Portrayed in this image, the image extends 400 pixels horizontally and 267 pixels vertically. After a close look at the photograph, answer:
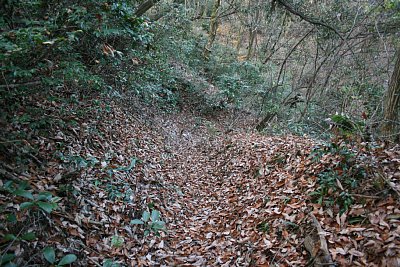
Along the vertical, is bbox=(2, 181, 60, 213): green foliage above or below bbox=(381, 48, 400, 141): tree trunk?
below

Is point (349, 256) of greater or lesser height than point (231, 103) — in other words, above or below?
above

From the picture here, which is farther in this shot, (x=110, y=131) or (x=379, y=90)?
(x=379, y=90)

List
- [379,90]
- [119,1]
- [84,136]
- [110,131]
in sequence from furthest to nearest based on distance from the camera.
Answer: [379,90]
[110,131]
[84,136]
[119,1]

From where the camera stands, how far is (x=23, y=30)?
268 centimetres

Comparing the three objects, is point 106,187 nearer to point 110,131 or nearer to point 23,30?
point 110,131

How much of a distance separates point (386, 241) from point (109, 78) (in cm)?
629

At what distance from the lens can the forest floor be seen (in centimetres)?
299

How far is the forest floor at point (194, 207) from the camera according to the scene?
2.99 meters

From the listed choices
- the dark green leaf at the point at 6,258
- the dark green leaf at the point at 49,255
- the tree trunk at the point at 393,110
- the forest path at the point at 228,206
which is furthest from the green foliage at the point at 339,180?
the dark green leaf at the point at 6,258

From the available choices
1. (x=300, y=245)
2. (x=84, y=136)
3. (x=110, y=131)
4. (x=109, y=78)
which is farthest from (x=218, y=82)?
(x=300, y=245)

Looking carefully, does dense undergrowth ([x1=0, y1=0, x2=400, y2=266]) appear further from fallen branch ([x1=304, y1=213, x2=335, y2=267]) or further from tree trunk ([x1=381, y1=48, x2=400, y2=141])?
tree trunk ([x1=381, y1=48, x2=400, y2=141])

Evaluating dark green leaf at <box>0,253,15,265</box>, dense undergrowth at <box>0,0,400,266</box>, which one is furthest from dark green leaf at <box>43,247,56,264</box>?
dark green leaf at <box>0,253,15,265</box>

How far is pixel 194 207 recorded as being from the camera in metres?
5.34

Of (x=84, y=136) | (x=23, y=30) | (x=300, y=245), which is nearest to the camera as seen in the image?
(x=23, y=30)
